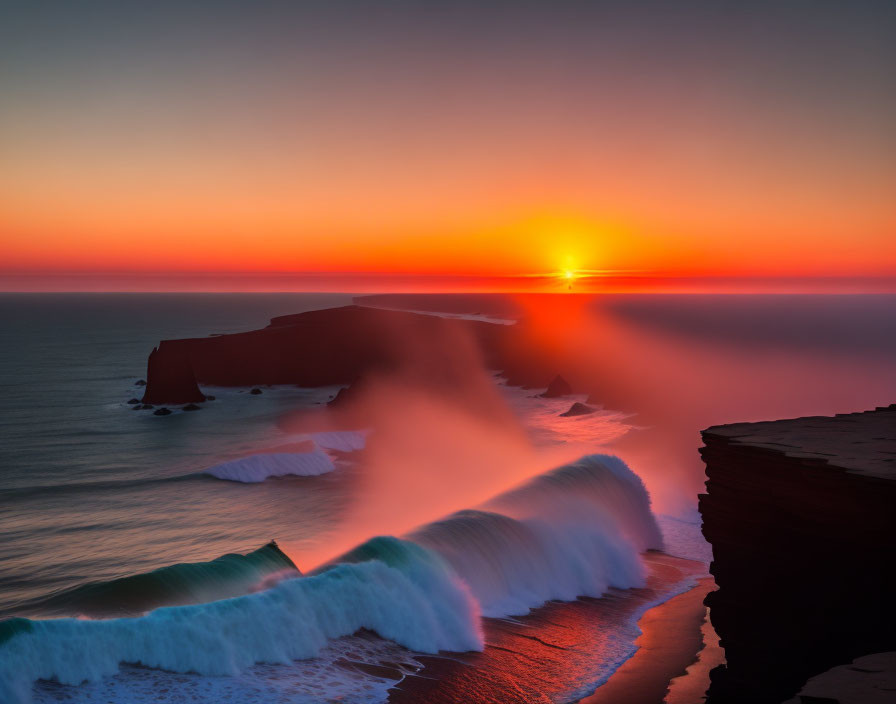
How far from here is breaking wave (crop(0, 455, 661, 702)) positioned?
35.6 feet

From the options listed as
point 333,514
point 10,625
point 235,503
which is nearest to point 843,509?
point 10,625

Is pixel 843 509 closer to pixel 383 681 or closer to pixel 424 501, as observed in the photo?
pixel 383 681

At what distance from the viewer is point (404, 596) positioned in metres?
13.7

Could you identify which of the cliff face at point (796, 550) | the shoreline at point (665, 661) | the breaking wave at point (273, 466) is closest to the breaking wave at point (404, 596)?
the shoreline at point (665, 661)

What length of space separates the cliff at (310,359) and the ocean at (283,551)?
7348mm

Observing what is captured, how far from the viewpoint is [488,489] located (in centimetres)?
3108

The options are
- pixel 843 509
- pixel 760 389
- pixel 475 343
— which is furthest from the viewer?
pixel 475 343

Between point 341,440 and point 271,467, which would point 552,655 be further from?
point 341,440

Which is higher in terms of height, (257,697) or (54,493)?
(257,697)

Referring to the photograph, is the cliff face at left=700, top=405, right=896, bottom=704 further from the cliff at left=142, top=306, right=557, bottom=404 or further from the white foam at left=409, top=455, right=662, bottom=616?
the cliff at left=142, top=306, right=557, bottom=404

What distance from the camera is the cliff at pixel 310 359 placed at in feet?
208

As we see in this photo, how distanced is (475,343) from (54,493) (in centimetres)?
7827

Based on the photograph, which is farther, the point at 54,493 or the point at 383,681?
the point at 54,493

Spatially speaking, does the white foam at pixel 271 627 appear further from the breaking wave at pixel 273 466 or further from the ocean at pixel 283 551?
the breaking wave at pixel 273 466
